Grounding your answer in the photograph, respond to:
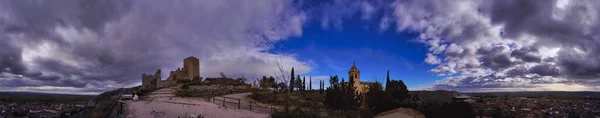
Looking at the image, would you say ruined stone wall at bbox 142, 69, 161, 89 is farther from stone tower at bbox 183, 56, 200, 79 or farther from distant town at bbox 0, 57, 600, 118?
stone tower at bbox 183, 56, 200, 79

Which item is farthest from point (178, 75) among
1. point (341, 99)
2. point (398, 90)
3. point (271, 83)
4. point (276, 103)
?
point (398, 90)

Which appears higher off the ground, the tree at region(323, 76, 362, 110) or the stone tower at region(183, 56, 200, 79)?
the stone tower at region(183, 56, 200, 79)

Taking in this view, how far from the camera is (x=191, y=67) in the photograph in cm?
4534

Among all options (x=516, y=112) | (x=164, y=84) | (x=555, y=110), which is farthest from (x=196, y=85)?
(x=555, y=110)

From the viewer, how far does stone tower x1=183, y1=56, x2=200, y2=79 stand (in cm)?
4531

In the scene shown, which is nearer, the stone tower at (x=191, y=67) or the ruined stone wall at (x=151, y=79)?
the ruined stone wall at (x=151, y=79)

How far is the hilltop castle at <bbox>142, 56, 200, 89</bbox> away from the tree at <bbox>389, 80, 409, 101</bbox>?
82.4 ft

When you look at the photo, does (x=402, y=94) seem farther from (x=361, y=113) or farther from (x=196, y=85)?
(x=196, y=85)

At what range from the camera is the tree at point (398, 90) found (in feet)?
111

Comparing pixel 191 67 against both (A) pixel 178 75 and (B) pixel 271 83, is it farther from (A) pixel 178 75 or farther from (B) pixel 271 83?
(B) pixel 271 83

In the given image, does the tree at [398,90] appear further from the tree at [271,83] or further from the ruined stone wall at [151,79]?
the ruined stone wall at [151,79]

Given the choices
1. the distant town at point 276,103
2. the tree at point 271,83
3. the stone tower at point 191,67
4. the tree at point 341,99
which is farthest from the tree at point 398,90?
the stone tower at point 191,67

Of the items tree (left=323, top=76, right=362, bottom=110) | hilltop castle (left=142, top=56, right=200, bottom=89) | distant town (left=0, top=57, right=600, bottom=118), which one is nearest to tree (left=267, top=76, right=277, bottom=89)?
distant town (left=0, top=57, right=600, bottom=118)

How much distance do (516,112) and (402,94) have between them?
1252 cm
